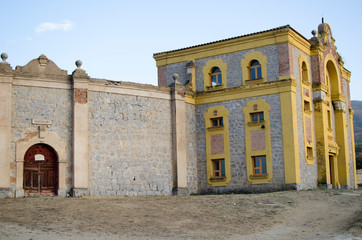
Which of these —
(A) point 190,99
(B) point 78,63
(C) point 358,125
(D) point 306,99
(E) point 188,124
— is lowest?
(E) point 188,124

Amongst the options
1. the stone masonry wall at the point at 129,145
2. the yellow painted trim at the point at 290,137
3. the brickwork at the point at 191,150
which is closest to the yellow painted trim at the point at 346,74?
the yellow painted trim at the point at 290,137

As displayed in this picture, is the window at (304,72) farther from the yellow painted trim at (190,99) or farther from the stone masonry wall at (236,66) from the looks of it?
the yellow painted trim at (190,99)

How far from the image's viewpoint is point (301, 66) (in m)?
33.1

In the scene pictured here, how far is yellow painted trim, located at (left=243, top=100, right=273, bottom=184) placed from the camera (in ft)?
102

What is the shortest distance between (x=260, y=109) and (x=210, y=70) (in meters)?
4.50

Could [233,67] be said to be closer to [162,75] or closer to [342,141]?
[162,75]

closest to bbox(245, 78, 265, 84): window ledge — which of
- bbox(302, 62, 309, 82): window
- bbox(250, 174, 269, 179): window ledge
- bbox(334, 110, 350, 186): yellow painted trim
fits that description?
bbox(302, 62, 309, 82): window

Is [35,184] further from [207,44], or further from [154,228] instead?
[207,44]

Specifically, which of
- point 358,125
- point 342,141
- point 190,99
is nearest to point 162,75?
point 190,99

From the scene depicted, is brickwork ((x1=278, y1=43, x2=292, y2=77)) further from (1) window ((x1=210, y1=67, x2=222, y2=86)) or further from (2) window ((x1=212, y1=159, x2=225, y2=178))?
(2) window ((x1=212, y1=159, x2=225, y2=178))

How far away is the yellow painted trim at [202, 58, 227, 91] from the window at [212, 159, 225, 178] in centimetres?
461

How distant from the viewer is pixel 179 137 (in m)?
31.5

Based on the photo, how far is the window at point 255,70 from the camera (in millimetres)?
32562

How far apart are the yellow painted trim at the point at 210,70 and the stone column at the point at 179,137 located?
2.45m
